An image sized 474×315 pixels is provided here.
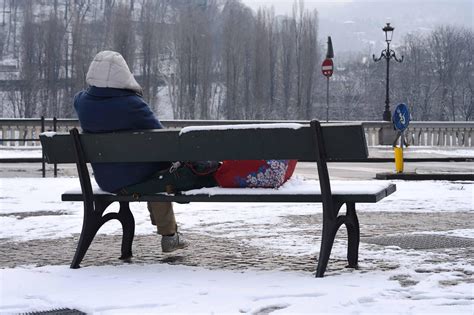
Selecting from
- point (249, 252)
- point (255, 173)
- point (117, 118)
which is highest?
point (117, 118)

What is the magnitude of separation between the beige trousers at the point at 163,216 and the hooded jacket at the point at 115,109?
11.1 inches

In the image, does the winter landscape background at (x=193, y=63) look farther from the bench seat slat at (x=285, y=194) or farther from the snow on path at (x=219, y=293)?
the snow on path at (x=219, y=293)

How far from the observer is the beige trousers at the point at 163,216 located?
575 cm

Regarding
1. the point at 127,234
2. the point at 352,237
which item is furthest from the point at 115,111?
the point at 352,237

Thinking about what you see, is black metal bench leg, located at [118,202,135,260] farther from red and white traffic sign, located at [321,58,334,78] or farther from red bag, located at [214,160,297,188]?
red and white traffic sign, located at [321,58,334,78]

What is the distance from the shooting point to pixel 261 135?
16.3 feet

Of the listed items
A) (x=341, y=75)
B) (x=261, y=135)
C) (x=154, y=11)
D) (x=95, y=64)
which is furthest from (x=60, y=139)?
(x=341, y=75)

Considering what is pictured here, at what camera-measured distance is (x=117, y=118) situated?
18.0 ft

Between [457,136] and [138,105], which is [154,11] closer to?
[457,136]

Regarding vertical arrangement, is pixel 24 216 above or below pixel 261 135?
below

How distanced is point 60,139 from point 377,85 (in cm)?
7154

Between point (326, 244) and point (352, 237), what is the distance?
1.32 ft

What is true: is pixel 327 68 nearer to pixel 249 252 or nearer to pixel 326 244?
pixel 249 252

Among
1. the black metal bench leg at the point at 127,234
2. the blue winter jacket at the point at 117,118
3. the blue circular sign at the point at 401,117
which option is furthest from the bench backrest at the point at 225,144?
the blue circular sign at the point at 401,117
